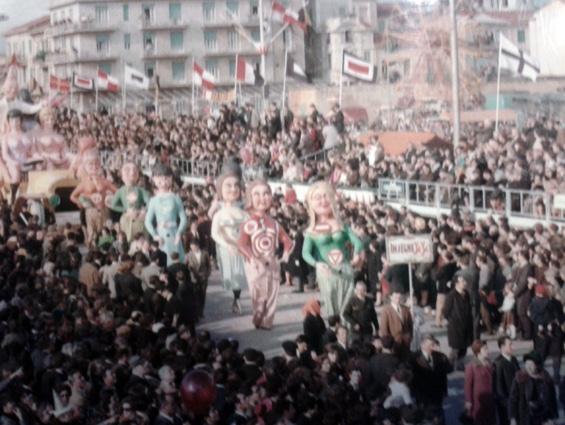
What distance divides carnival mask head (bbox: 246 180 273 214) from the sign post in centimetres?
67

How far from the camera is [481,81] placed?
23.1 feet

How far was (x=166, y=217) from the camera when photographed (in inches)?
294

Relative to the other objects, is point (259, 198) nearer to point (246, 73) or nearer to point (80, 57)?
point (246, 73)

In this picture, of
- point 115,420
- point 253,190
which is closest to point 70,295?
point 253,190

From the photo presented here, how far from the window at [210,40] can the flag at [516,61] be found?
160 centimetres

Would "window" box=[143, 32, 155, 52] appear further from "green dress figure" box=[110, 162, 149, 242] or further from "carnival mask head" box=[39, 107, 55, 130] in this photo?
"carnival mask head" box=[39, 107, 55, 130]

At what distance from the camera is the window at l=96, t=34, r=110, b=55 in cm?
768

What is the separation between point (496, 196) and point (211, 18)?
186 centimetres

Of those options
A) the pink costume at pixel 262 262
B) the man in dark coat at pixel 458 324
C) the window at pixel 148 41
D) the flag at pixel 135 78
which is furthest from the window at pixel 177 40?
the man in dark coat at pixel 458 324

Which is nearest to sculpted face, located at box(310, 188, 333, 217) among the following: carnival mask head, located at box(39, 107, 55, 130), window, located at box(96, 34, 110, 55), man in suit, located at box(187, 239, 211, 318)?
man in suit, located at box(187, 239, 211, 318)

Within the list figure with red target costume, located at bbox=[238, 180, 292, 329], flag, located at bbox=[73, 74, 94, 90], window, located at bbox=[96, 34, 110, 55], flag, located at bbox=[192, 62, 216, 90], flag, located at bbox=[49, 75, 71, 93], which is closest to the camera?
figure with red target costume, located at bbox=[238, 180, 292, 329]

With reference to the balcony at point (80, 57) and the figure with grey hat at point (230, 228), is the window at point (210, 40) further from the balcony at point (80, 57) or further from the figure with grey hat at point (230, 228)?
the figure with grey hat at point (230, 228)

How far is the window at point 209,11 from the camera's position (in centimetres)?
747

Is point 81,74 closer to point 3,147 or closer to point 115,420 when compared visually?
point 3,147
